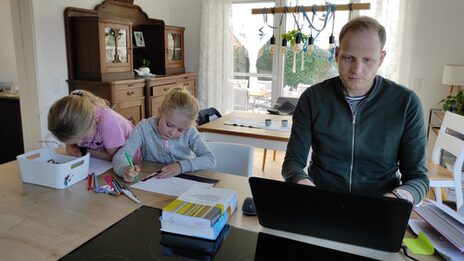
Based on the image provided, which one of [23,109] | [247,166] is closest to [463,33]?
[247,166]

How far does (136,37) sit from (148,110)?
3.35 feet

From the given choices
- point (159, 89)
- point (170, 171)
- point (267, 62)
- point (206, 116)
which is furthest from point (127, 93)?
point (170, 171)

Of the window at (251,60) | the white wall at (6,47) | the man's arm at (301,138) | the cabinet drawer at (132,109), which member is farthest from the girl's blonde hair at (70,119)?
the window at (251,60)

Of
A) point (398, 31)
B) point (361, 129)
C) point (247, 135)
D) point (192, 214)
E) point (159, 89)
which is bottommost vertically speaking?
point (247, 135)

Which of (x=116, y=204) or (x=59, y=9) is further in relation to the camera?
(x=59, y=9)

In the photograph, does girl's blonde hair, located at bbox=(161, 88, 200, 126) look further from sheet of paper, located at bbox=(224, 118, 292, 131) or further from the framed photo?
the framed photo

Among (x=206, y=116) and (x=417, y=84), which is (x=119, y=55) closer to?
(x=206, y=116)

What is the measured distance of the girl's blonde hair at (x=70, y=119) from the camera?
58.1 inches

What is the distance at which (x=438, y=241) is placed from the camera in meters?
0.96

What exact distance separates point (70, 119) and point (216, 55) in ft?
11.8

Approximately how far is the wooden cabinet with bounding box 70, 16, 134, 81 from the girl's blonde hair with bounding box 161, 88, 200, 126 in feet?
7.05

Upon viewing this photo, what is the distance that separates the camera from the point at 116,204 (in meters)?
1.23

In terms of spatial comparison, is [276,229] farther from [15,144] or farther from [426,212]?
[15,144]

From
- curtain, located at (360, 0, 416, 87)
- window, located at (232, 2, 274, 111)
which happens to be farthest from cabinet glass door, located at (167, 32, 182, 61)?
curtain, located at (360, 0, 416, 87)
